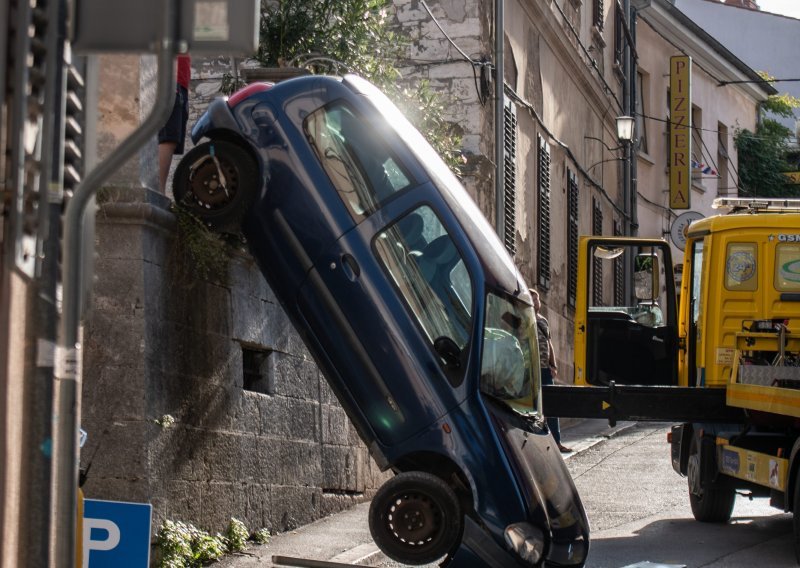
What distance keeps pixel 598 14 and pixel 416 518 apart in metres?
19.4

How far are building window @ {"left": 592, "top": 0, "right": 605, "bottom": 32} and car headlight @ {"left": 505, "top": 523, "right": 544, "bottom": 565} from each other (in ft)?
61.7

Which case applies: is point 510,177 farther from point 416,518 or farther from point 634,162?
point 416,518

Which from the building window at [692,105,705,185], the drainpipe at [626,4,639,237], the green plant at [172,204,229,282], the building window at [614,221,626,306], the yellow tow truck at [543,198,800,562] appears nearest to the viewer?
the green plant at [172,204,229,282]

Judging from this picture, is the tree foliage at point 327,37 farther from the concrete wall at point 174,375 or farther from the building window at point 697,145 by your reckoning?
the building window at point 697,145

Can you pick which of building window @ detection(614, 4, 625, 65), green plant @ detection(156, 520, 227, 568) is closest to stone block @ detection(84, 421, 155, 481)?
green plant @ detection(156, 520, 227, 568)

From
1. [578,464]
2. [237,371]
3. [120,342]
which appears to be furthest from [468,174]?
[120,342]

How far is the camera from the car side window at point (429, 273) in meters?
9.20

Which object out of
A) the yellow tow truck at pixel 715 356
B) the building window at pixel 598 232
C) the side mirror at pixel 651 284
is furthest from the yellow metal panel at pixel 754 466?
the building window at pixel 598 232

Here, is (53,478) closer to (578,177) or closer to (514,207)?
(514,207)

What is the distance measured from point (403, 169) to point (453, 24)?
27.4ft

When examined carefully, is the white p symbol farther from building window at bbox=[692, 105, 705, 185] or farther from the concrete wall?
building window at bbox=[692, 105, 705, 185]

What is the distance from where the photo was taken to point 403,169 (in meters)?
9.36


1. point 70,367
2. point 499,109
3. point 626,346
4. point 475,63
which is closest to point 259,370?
point 626,346

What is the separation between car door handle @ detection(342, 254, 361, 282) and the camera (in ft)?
30.3
